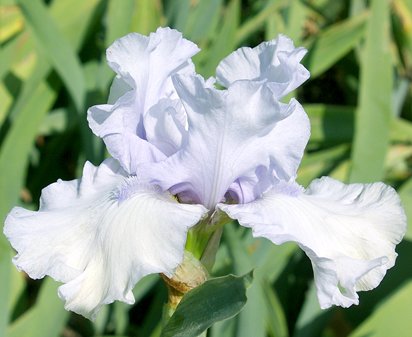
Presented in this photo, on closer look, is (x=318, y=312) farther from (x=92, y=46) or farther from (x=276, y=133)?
(x=92, y=46)

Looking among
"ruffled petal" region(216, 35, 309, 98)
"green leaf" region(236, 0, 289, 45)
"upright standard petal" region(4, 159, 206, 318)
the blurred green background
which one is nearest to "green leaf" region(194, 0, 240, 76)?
the blurred green background

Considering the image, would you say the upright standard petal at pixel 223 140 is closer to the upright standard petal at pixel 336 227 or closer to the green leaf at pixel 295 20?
the upright standard petal at pixel 336 227

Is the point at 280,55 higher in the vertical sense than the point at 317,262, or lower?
higher

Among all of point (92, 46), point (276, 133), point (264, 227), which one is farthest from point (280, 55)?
point (92, 46)

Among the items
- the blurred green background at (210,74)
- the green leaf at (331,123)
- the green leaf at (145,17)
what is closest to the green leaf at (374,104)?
the blurred green background at (210,74)

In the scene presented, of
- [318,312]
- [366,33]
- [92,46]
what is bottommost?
[318,312]

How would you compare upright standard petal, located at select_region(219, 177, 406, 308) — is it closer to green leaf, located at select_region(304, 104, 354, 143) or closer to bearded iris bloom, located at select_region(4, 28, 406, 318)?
bearded iris bloom, located at select_region(4, 28, 406, 318)

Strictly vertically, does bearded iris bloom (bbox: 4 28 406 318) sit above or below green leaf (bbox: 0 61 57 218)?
above
